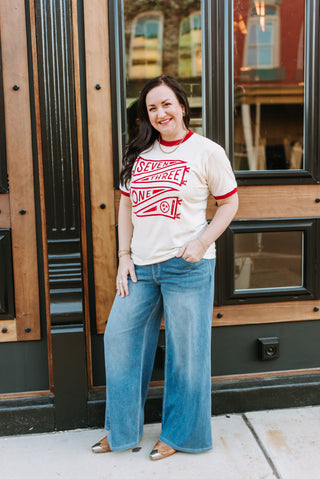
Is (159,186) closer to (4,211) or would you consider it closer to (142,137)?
(142,137)

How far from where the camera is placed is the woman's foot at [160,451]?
93.0 inches

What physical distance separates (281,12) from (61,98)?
4.60ft

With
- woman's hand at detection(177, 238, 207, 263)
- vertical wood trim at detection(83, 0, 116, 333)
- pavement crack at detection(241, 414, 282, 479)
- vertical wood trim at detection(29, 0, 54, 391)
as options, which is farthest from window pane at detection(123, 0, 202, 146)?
pavement crack at detection(241, 414, 282, 479)

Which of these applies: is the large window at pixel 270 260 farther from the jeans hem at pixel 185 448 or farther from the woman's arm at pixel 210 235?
the jeans hem at pixel 185 448

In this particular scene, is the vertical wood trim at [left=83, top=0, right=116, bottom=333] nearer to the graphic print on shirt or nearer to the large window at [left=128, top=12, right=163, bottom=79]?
the large window at [left=128, top=12, right=163, bottom=79]

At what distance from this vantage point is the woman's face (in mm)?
2143

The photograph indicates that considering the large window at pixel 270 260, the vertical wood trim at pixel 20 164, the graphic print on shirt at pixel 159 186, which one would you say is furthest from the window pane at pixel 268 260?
the vertical wood trim at pixel 20 164

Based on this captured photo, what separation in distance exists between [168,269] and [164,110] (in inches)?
29.1

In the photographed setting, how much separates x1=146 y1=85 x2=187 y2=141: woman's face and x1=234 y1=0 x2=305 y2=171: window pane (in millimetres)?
728

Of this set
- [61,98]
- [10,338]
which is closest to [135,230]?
[61,98]

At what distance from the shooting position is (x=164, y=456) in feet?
7.78

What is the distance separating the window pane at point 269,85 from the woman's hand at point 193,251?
859mm

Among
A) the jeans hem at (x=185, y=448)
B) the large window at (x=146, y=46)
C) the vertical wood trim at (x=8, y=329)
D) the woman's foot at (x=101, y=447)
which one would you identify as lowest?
the woman's foot at (x=101, y=447)

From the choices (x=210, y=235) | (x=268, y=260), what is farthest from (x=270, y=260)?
(x=210, y=235)
